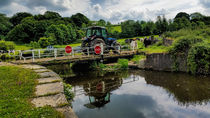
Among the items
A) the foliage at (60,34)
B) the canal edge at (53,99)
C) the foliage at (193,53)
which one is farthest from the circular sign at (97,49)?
the foliage at (60,34)

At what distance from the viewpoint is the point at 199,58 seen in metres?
9.20

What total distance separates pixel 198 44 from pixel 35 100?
32.1 feet

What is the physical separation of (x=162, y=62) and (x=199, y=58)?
2.51 metres

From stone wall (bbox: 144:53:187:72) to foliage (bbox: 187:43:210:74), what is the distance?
0.61 metres

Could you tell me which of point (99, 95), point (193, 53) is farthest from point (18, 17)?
point (193, 53)

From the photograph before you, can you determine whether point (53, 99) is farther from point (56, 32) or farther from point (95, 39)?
point (56, 32)

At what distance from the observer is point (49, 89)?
165 inches

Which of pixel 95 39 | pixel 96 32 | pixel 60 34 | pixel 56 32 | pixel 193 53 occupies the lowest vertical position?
pixel 193 53

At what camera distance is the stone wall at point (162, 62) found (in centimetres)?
1021

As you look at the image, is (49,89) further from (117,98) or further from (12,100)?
(117,98)

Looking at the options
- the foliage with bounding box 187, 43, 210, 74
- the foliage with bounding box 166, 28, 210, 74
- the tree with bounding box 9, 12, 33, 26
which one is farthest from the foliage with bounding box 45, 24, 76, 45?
the foliage with bounding box 187, 43, 210, 74

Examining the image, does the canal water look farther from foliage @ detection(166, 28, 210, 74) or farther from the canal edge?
foliage @ detection(166, 28, 210, 74)

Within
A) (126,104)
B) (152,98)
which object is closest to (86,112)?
(126,104)

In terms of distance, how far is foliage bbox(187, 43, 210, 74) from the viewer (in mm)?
8875
